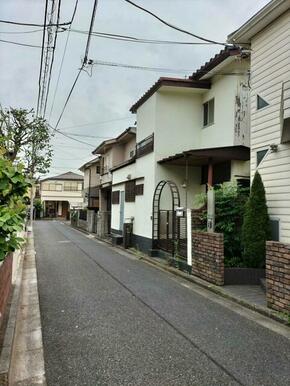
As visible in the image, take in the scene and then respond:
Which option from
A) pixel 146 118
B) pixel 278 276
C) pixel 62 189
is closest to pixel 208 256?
pixel 278 276

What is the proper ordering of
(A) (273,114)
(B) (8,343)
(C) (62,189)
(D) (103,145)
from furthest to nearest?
(C) (62,189)
(D) (103,145)
(A) (273,114)
(B) (8,343)

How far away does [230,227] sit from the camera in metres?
10.1

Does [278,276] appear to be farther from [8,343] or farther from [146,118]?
[146,118]

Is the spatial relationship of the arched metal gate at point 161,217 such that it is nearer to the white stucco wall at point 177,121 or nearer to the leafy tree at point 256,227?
the white stucco wall at point 177,121

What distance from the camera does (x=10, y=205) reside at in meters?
4.32

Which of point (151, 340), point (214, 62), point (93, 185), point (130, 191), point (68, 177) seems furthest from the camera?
point (68, 177)

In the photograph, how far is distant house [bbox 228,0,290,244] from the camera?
866 centimetres

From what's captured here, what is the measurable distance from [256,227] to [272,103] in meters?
2.99

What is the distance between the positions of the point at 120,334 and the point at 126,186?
604 inches

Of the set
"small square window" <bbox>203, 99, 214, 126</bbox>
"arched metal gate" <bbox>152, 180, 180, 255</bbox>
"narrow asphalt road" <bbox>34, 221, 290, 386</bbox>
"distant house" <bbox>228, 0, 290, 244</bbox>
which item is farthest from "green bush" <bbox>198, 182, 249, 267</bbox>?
"small square window" <bbox>203, 99, 214, 126</bbox>

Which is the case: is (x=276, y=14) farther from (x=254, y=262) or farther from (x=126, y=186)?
(x=126, y=186)

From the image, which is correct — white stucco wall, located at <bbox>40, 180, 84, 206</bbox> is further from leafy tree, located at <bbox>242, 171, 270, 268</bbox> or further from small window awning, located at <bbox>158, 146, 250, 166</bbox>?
leafy tree, located at <bbox>242, 171, 270, 268</bbox>

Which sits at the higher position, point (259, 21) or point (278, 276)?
point (259, 21)

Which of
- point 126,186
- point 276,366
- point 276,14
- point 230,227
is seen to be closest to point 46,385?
point 276,366
